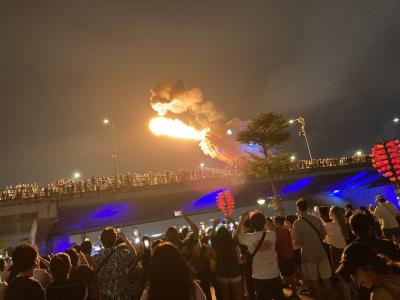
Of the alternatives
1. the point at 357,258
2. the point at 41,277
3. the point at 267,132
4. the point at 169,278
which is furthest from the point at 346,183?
the point at 169,278

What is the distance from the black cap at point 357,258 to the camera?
120 inches

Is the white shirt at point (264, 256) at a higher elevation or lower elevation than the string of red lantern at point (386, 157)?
lower

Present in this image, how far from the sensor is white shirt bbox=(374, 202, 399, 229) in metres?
11.1

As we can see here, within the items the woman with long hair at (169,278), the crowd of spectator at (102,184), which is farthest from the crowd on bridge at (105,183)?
the woman with long hair at (169,278)

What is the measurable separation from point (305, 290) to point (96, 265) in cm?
724

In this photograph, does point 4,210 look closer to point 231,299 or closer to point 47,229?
point 47,229

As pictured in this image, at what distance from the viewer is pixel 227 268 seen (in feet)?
21.1

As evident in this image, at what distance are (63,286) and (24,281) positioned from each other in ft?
1.72

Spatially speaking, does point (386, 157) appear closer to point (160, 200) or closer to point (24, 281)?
point (24, 281)

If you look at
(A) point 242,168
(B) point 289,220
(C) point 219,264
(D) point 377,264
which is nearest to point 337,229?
(B) point 289,220

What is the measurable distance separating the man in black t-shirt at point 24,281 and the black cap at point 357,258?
396 cm

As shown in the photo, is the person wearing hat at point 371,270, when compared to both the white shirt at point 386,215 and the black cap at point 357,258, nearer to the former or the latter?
the black cap at point 357,258

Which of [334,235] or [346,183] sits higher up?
[346,183]

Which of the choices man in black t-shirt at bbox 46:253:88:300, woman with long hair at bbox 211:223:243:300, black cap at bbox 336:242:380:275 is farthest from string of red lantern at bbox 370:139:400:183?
man in black t-shirt at bbox 46:253:88:300
